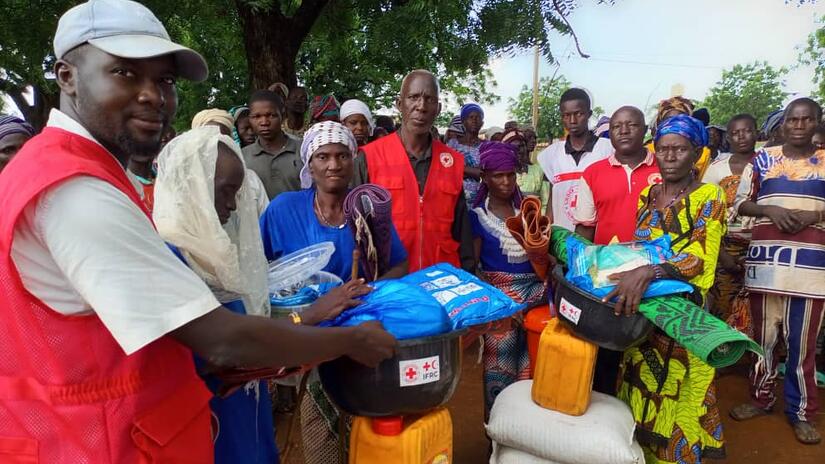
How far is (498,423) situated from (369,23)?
206 inches

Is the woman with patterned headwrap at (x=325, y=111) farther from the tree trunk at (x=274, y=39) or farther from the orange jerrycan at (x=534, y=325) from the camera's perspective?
the orange jerrycan at (x=534, y=325)

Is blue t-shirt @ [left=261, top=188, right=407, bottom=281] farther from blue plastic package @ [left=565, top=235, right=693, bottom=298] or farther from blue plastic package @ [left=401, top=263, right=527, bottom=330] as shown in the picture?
blue plastic package @ [left=565, top=235, right=693, bottom=298]

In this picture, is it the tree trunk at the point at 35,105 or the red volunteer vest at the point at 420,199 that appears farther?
the tree trunk at the point at 35,105

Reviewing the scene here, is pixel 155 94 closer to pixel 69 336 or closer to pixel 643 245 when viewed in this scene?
pixel 69 336

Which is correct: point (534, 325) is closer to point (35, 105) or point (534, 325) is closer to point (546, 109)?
point (35, 105)

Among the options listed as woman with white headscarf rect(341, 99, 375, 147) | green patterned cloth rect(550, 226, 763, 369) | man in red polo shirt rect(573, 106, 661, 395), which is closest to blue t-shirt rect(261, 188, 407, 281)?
green patterned cloth rect(550, 226, 763, 369)

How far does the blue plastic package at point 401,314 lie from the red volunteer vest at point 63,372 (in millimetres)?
636

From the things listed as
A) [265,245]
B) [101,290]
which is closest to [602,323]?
[265,245]

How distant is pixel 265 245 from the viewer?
2492 mm

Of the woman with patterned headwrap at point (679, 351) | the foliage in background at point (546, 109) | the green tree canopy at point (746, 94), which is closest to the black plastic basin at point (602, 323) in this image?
the woman with patterned headwrap at point (679, 351)

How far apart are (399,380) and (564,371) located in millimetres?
1044

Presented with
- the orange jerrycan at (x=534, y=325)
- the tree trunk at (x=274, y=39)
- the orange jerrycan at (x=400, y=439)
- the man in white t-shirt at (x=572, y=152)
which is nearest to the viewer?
the orange jerrycan at (x=400, y=439)

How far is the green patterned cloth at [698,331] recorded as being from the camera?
193 cm

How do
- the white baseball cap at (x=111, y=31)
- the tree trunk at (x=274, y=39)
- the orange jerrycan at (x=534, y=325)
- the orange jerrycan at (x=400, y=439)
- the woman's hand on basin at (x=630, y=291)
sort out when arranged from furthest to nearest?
1. the tree trunk at (x=274, y=39)
2. the orange jerrycan at (x=534, y=325)
3. the woman's hand on basin at (x=630, y=291)
4. the orange jerrycan at (x=400, y=439)
5. the white baseball cap at (x=111, y=31)
